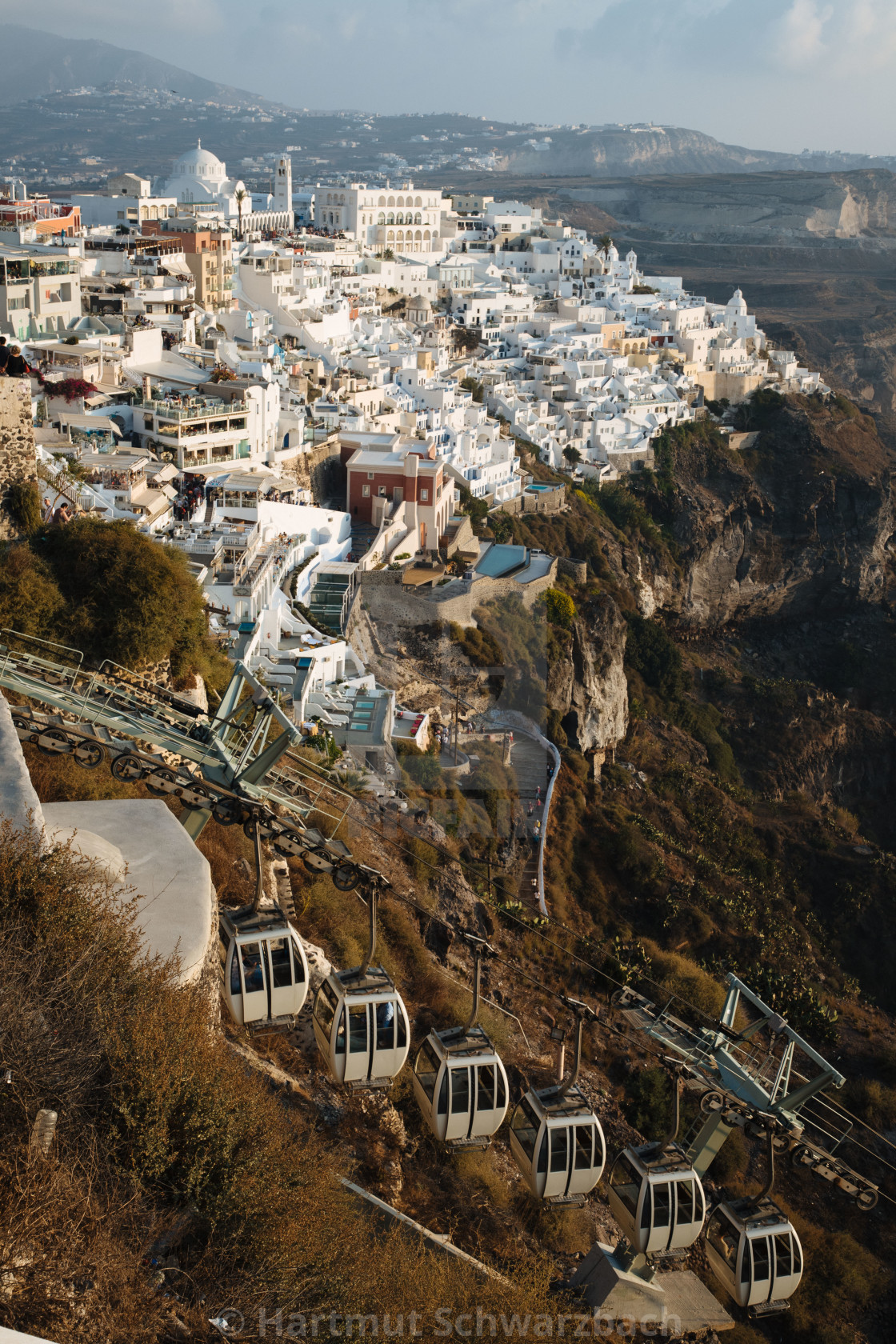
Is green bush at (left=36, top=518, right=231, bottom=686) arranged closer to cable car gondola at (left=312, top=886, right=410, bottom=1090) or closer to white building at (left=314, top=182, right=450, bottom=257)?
cable car gondola at (left=312, top=886, right=410, bottom=1090)

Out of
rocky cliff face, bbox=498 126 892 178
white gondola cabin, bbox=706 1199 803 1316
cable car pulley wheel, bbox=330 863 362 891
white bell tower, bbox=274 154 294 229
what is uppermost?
rocky cliff face, bbox=498 126 892 178

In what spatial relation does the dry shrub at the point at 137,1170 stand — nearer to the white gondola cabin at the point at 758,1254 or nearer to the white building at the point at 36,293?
the white gondola cabin at the point at 758,1254

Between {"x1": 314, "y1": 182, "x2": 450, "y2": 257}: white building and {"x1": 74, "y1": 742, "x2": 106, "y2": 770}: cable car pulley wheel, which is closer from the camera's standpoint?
{"x1": 74, "y1": 742, "x2": 106, "y2": 770}: cable car pulley wheel

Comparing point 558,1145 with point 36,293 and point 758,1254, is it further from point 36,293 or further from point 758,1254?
point 36,293

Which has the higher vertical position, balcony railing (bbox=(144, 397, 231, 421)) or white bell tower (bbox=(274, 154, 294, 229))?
white bell tower (bbox=(274, 154, 294, 229))

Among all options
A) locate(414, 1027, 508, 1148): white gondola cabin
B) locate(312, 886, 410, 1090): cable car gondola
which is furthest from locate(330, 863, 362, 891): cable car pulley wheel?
locate(414, 1027, 508, 1148): white gondola cabin

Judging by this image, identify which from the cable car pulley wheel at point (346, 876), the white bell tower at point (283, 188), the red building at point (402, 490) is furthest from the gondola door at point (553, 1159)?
the white bell tower at point (283, 188)

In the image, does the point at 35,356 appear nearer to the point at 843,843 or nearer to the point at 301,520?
the point at 301,520
